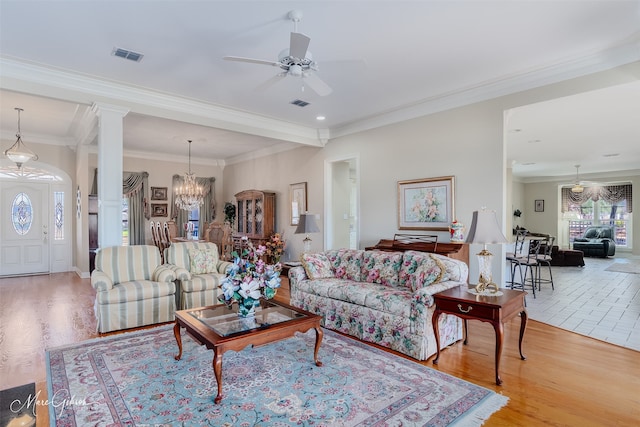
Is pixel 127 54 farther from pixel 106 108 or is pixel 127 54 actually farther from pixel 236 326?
pixel 236 326

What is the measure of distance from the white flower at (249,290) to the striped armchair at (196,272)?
1516 millimetres

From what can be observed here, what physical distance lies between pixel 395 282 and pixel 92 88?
435 centimetres

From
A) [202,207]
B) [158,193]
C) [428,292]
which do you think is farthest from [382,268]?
[158,193]

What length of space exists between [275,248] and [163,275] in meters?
3.37

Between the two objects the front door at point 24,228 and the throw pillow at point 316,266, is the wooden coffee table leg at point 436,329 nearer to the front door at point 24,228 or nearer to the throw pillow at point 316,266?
the throw pillow at point 316,266

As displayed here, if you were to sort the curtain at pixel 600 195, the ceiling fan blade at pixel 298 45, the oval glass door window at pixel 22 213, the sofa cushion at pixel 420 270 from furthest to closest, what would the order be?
1. the curtain at pixel 600 195
2. the oval glass door window at pixel 22 213
3. the sofa cushion at pixel 420 270
4. the ceiling fan blade at pixel 298 45

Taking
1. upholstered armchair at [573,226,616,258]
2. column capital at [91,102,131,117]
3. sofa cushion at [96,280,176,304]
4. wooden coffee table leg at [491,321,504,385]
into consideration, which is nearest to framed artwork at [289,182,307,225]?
sofa cushion at [96,280,176,304]

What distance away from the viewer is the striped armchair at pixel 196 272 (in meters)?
4.31

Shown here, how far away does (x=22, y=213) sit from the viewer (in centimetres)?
725

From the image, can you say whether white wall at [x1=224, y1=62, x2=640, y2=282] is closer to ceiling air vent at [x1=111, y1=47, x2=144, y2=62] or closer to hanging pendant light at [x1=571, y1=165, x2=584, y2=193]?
ceiling air vent at [x1=111, y1=47, x2=144, y2=62]

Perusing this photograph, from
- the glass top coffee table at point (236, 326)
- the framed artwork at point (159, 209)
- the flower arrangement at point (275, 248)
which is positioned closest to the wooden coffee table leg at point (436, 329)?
the glass top coffee table at point (236, 326)

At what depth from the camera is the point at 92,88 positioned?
167 inches

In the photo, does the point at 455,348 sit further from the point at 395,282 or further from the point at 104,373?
the point at 104,373

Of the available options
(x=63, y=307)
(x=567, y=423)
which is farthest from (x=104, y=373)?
(x=567, y=423)
